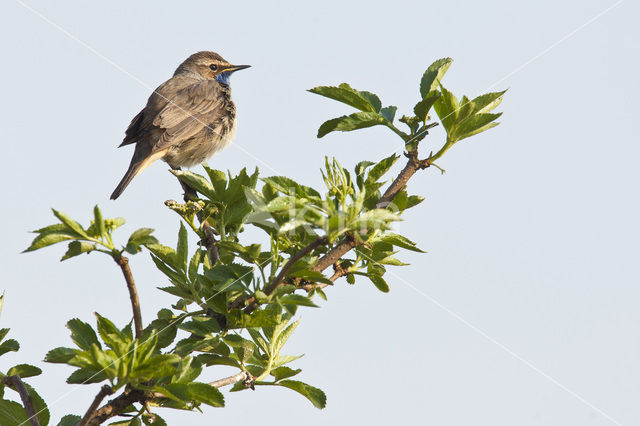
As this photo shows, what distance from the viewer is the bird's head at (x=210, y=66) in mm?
11523

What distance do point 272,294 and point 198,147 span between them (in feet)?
22.6

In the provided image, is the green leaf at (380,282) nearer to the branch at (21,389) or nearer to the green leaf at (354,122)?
the green leaf at (354,122)

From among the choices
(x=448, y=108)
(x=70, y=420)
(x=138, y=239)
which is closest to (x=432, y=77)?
(x=448, y=108)

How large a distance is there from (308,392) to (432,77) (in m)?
1.58

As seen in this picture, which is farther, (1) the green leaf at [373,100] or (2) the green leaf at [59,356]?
(1) the green leaf at [373,100]

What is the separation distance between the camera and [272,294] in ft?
9.57

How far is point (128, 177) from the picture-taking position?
28.0ft

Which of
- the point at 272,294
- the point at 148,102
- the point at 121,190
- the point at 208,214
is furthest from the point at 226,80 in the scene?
the point at 272,294

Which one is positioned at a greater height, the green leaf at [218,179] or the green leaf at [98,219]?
the green leaf at [218,179]

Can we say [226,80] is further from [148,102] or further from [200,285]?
[200,285]

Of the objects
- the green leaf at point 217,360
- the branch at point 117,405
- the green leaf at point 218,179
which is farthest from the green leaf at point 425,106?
the branch at point 117,405

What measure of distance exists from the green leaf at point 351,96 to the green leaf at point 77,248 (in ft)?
4.06

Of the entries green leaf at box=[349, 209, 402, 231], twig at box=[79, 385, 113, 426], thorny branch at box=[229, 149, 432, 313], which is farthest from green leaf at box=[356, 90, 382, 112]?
twig at box=[79, 385, 113, 426]

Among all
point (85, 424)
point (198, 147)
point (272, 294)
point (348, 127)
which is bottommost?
point (85, 424)
